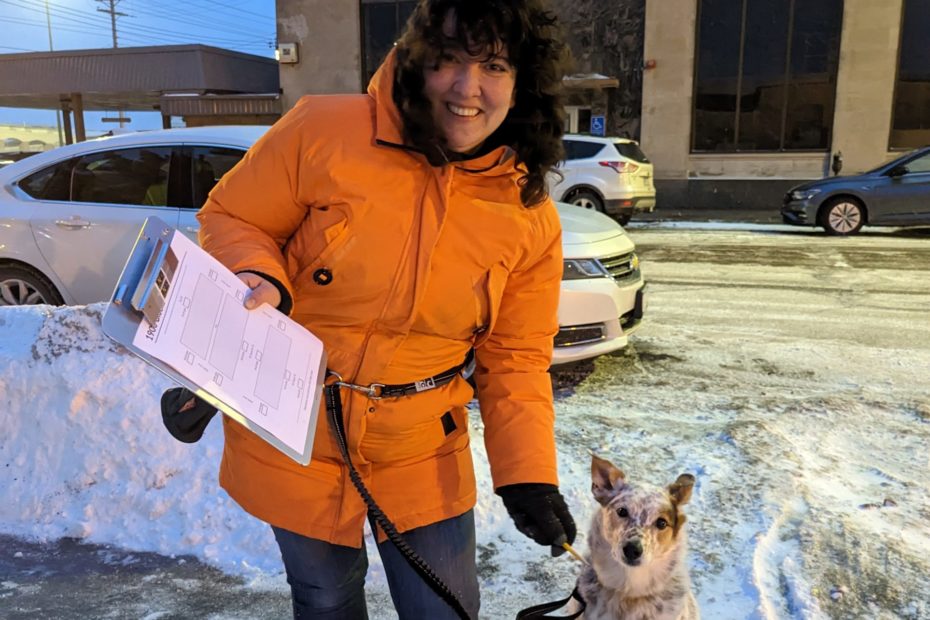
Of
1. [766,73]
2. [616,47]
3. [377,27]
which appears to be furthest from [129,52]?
[766,73]

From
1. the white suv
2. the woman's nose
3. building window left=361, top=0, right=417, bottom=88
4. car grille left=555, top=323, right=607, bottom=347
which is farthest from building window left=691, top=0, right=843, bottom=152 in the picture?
the woman's nose

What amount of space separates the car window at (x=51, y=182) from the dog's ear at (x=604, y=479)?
5.29m

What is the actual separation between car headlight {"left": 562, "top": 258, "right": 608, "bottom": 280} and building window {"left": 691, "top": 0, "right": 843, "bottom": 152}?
1604 cm

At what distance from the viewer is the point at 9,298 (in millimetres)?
5996

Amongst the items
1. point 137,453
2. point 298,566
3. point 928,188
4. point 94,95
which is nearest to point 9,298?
point 137,453

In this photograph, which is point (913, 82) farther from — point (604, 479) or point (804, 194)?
point (604, 479)

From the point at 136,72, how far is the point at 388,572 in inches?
999

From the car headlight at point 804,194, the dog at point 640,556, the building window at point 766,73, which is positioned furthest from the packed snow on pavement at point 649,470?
the building window at point 766,73

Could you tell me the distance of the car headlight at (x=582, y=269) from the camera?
4.88m

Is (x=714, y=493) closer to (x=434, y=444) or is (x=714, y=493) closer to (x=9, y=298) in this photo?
(x=434, y=444)

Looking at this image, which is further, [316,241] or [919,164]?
[919,164]

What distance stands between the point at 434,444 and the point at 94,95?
2923 cm

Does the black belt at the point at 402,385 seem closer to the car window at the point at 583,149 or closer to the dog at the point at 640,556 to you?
the dog at the point at 640,556

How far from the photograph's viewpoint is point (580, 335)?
4.86 metres
